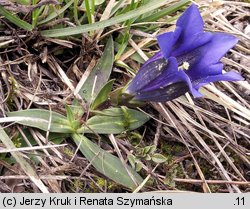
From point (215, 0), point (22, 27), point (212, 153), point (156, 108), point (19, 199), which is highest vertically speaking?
point (215, 0)

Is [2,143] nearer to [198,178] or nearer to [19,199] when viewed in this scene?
[19,199]

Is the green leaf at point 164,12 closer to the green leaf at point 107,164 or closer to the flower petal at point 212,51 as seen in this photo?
the flower petal at point 212,51

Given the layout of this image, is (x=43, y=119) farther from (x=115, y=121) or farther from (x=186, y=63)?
(x=186, y=63)

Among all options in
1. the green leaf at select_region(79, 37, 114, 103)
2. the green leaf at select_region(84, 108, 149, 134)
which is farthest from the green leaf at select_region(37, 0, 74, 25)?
the green leaf at select_region(84, 108, 149, 134)

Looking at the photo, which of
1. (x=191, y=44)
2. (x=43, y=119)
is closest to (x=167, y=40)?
(x=191, y=44)

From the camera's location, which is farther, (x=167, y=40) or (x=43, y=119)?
(x=43, y=119)

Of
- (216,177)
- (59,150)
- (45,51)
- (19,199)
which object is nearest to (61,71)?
(45,51)
